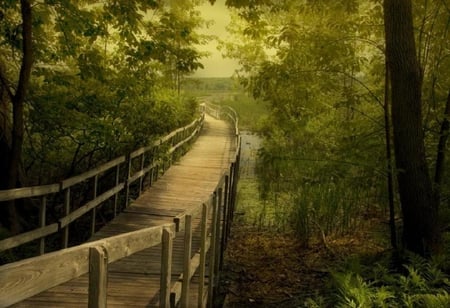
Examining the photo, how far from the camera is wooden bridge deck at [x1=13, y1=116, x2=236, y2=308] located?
454 cm

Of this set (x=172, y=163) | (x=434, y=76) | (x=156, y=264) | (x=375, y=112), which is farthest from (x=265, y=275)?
(x=172, y=163)

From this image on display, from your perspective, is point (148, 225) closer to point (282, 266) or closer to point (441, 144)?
point (282, 266)

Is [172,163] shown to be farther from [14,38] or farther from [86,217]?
[14,38]

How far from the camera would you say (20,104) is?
21.6ft

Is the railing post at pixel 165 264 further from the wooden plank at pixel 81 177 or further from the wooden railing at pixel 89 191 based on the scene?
Result: the wooden plank at pixel 81 177

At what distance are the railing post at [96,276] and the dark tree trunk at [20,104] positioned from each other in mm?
5143

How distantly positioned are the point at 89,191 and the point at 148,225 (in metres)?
1.90

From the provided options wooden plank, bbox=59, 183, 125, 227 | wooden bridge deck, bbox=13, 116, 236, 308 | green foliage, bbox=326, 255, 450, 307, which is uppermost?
wooden plank, bbox=59, 183, 125, 227

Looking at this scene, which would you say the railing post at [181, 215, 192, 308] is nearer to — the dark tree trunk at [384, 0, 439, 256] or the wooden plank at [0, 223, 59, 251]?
the wooden plank at [0, 223, 59, 251]

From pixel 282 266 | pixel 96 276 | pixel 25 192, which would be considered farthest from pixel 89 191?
pixel 96 276

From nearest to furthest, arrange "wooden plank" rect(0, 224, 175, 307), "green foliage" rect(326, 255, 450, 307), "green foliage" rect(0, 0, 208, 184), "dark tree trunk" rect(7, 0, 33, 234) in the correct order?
1. "wooden plank" rect(0, 224, 175, 307)
2. "green foliage" rect(326, 255, 450, 307)
3. "dark tree trunk" rect(7, 0, 33, 234)
4. "green foliage" rect(0, 0, 208, 184)

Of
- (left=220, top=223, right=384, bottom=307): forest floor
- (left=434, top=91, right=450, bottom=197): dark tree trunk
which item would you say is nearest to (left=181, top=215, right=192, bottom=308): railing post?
(left=220, top=223, right=384, bottom=307): forest floor

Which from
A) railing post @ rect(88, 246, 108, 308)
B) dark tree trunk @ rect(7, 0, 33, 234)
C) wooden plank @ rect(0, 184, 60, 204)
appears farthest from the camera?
dark tree trunk @ rect(7, 0, 33, 234)

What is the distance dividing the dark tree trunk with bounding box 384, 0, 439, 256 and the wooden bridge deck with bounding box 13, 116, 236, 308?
2.66m
